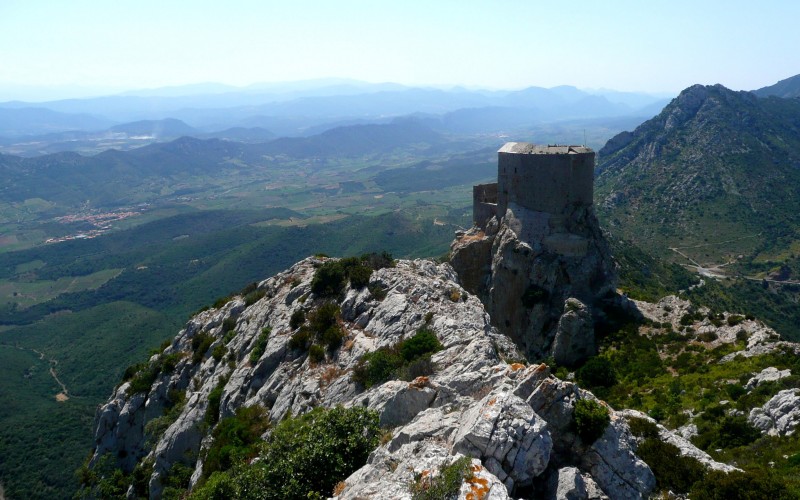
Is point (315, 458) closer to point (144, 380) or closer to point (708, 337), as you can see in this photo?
point (144, 380)

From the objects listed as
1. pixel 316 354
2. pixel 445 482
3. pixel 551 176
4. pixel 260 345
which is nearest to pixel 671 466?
pixel 445 482

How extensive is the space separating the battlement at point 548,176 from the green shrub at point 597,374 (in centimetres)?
1180

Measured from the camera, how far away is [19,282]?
16200 centimetres

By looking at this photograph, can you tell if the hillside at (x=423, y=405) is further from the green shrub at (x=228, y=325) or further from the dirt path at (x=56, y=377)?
the dirt path at (x=56, y=377)

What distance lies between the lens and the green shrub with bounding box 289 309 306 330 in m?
30.1

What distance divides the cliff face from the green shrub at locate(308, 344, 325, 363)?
1775 cm

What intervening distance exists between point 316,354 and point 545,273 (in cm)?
2053

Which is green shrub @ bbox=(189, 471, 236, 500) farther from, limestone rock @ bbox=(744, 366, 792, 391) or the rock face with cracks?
limestone rock @ bbox=(744, 366, 792, 391)

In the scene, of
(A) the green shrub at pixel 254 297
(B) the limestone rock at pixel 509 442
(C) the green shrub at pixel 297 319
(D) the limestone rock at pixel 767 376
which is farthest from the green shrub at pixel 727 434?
(A) the green shrub at pixel 254 297

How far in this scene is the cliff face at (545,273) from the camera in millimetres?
38438

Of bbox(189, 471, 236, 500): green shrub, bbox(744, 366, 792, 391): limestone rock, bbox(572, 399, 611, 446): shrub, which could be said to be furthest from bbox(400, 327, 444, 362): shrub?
bbox(744, 366, 792, 391): limestone rock

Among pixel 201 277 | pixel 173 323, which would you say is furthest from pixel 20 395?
pixel 201 277

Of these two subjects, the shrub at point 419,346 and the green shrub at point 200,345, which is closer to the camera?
the shrub at point 419,346

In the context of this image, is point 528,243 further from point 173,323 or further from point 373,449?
point 173,323
